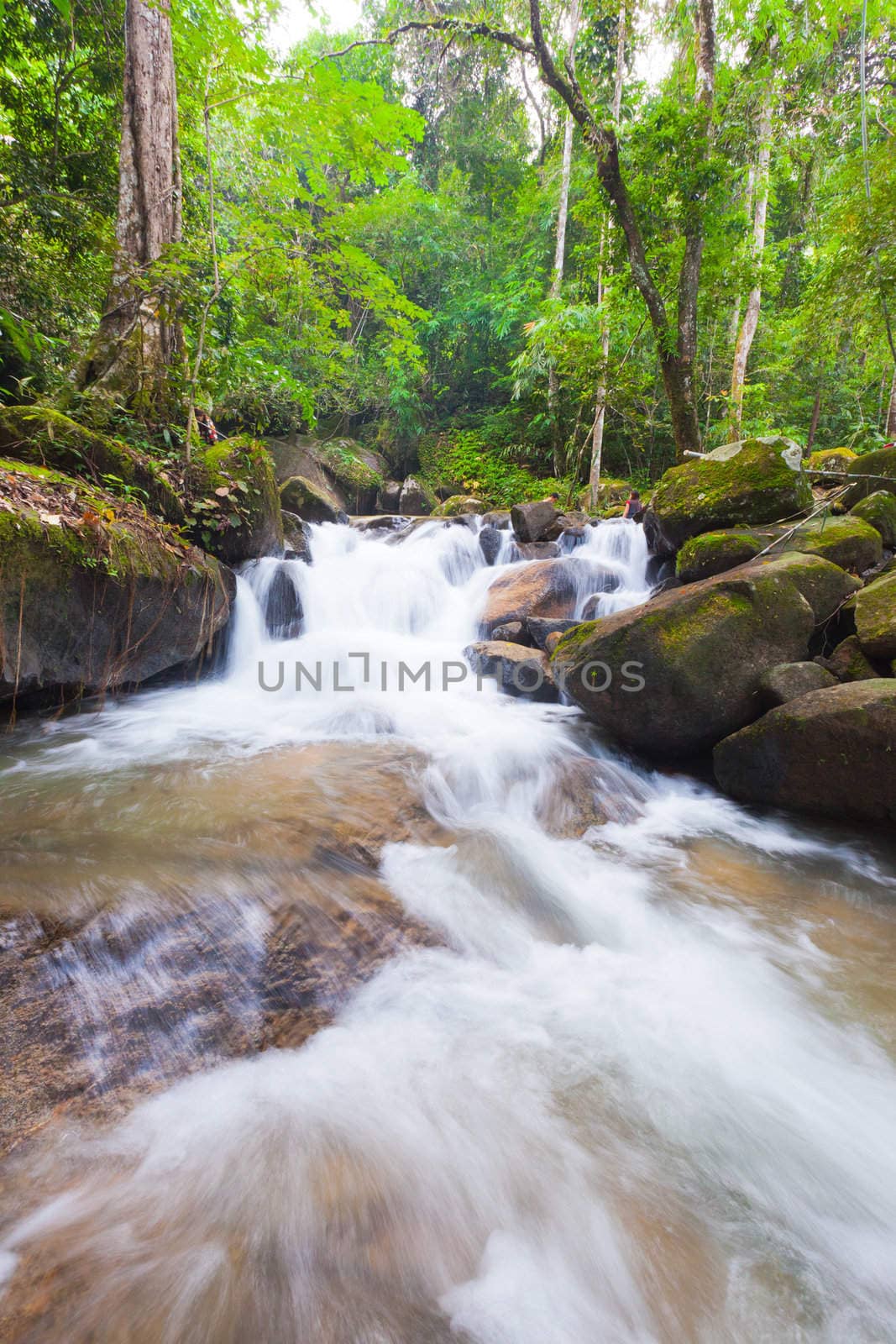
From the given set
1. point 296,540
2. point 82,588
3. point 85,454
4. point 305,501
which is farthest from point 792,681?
point 305,501

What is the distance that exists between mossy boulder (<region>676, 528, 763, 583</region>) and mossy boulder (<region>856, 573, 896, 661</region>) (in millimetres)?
1133

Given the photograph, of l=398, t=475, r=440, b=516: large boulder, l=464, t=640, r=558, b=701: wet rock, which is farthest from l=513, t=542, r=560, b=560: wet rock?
→ l=398, t=475, r=440, b=516: large boulder

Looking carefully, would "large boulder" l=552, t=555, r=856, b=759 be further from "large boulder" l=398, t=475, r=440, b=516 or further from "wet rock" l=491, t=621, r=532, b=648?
"large boulder" l=398, t=475, r=440, b=516

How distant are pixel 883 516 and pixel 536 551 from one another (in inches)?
195

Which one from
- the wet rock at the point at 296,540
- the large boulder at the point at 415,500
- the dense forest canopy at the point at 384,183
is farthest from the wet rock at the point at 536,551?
the large boulder at the point at 415,500

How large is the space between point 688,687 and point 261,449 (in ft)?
16.5

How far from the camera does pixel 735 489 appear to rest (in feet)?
17.7

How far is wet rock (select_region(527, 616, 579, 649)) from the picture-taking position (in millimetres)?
6469

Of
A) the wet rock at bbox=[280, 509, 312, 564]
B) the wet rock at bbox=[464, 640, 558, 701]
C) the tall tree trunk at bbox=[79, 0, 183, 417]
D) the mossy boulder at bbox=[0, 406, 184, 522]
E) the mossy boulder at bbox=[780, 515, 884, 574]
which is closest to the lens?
the mossy boulder at bbox=[0, 406, 184, 522]

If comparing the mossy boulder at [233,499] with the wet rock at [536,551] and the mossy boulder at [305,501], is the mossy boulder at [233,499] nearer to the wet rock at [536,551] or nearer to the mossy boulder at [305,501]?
the wet rock at [536,551]

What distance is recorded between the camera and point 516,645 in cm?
641

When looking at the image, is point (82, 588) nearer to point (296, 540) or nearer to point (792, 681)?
point (296, 540)

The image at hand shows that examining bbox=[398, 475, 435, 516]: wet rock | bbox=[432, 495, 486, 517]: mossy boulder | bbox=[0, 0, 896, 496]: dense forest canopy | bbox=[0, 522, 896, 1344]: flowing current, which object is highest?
bbox=[0, 0, 896, 496]: dense forest canopy

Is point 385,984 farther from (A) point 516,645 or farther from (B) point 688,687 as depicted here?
(A) point 516,645
